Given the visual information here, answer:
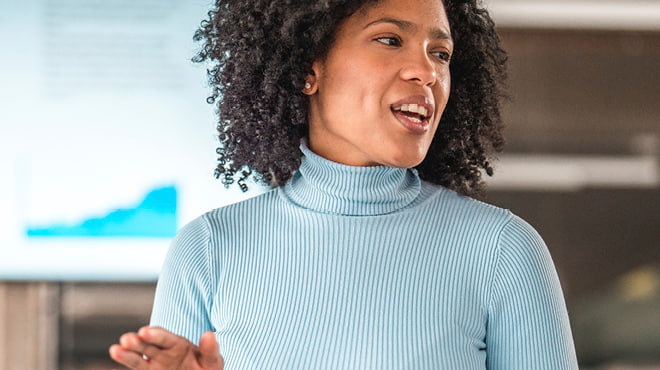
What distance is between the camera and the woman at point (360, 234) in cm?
121

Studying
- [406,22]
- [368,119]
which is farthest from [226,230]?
[406,22]

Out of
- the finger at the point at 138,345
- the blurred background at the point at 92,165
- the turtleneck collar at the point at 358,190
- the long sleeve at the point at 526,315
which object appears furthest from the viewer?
the blurred background at the point at 92,165

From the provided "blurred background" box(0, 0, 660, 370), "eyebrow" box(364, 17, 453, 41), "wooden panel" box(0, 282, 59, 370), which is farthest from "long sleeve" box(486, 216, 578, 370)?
"wooden panel" box(0, 282, 59, 370)

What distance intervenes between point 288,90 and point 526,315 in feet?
1.51

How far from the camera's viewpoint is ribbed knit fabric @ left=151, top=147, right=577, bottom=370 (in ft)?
3.95

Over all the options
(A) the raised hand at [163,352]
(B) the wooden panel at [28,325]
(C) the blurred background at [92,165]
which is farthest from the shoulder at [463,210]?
(B) the wooden panel at [28,325]

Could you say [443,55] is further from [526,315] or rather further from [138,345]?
[138,345]

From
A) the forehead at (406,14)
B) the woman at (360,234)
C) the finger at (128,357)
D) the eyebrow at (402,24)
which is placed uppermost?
the forehead at (406,14)

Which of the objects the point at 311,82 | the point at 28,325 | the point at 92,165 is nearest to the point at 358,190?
the point at 311,82

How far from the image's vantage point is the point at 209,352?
0.98 metres

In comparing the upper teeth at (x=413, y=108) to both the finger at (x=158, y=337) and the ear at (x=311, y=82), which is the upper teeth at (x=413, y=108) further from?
the finger at (x=158, y=337)

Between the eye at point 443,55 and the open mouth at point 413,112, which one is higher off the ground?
the eye at point 443,55

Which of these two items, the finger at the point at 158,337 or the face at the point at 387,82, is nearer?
the finger at the point at 158,337

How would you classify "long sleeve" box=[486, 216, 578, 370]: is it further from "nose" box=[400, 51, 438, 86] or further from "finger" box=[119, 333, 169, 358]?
"finger" box=[119, 333, 169, 358]
